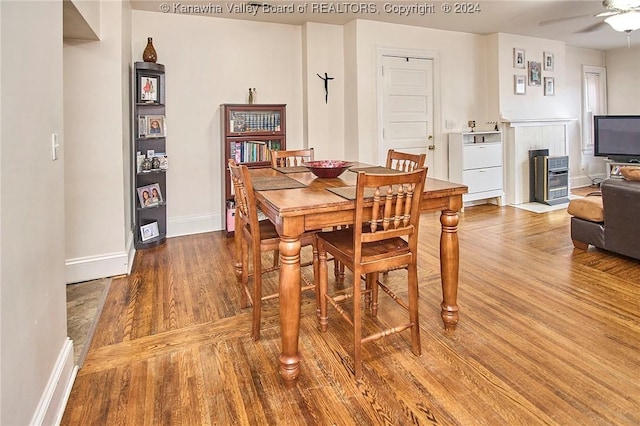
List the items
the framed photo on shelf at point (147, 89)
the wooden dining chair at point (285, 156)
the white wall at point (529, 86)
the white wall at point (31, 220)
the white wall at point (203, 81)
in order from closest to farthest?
the white wall at point (31, 220) → the wooden dining chair at point (285, 156) → the framed photo on shelf at point (147, 89) → the white wall at point (203, 81) → the white wall at point (529, 86)

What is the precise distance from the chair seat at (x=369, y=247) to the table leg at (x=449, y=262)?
0.27m

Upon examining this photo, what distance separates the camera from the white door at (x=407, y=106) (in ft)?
17.8

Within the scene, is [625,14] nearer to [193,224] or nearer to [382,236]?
[382,236]

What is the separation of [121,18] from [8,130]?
2.54 metres

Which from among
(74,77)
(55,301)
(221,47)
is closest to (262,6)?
(221,47)

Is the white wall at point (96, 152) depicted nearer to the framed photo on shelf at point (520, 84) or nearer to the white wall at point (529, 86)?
the white wall at point (529, 86)

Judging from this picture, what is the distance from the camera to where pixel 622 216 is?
332 centimetres

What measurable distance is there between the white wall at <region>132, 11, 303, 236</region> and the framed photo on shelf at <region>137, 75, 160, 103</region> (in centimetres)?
42

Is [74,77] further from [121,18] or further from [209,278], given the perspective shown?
[209,278]

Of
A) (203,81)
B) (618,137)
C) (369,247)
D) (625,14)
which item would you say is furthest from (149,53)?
(618,137)

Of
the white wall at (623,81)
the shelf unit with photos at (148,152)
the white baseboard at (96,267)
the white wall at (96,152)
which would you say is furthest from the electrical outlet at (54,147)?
the white wall at (623,81)

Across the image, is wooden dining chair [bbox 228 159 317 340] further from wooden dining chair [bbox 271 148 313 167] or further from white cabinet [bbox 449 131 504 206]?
white cabinet [bbox 449 131 504 206]

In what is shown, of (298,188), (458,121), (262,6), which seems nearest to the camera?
(298,188)

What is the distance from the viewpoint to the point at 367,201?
1.89 m
